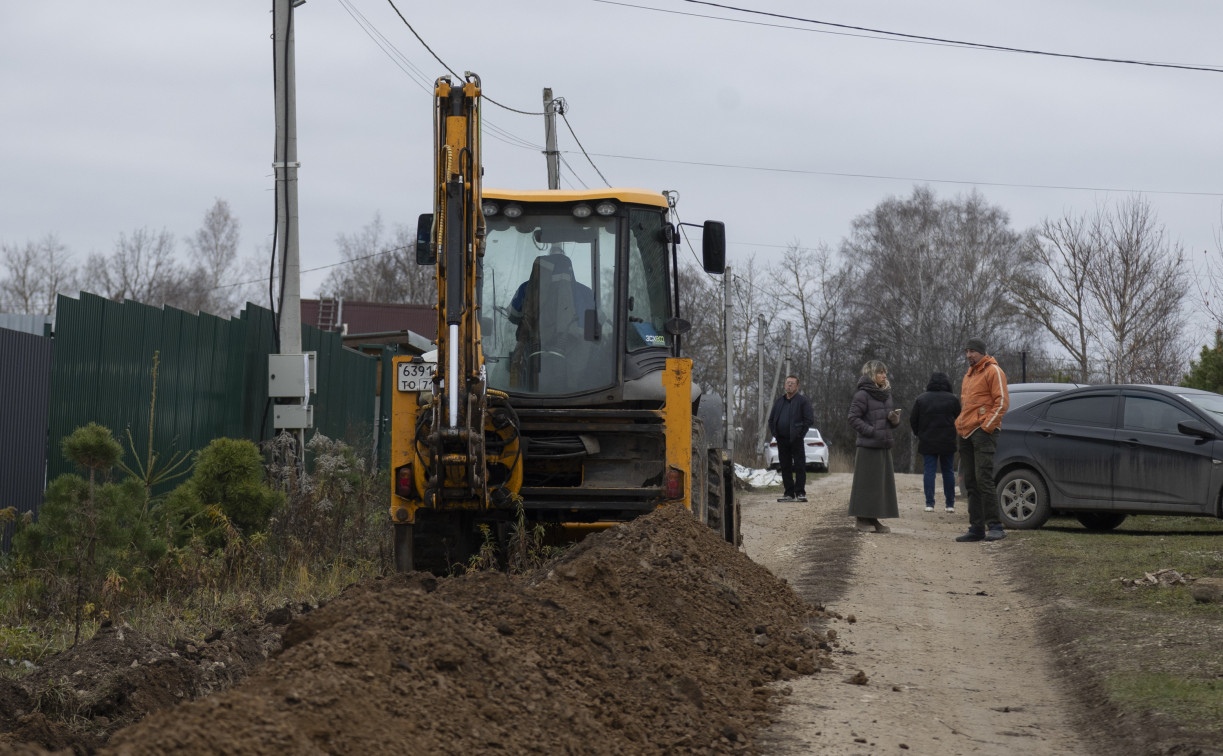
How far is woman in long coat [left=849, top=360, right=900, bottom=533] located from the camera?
13.3 meters

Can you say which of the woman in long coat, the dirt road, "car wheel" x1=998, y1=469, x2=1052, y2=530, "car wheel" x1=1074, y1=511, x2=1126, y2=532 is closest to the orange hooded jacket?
the woman in long coat

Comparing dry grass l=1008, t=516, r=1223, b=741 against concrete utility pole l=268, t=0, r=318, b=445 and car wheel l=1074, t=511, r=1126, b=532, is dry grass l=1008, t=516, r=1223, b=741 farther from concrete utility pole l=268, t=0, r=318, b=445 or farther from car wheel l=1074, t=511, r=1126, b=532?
concrete utility pole l=268, t=0, r=318, b=445

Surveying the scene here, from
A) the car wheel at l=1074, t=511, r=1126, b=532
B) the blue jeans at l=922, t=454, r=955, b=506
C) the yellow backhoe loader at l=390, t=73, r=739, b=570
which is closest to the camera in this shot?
the yellow backhoe loader at l=390, t=73, r=739, b=570

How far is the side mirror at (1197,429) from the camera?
40.9ft

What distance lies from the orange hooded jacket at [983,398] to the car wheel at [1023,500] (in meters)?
1.35

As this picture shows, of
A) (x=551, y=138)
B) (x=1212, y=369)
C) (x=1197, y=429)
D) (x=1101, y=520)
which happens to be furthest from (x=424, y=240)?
(x=1212, y=369)

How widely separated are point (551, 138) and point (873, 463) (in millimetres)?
13444

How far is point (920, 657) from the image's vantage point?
677 cm

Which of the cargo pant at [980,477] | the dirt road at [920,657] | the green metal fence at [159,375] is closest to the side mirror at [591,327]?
the dirt road at [920,657]

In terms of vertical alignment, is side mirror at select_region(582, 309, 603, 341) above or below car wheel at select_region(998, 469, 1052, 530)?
above

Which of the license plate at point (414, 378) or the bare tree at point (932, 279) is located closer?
the license plate at point (414, 378)

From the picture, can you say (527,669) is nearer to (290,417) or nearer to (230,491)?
(230,491)

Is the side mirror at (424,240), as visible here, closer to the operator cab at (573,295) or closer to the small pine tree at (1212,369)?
the operator cab at (573,295)

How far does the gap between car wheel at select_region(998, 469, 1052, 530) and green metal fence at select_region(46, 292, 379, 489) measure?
8119 mm
